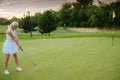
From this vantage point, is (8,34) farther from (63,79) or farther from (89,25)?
Result: (89,25)

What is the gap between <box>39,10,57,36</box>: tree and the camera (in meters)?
51.9

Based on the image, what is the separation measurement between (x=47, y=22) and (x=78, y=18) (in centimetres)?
925

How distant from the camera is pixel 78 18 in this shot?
4522cm

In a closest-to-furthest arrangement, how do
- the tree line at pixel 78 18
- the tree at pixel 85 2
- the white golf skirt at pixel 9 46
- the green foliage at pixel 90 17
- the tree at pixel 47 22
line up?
the white golf skirt at pixel 9 46, the green foliage at pixel 90 17, the tree line at pixel 78 18, the tree at pixel 47 22, the tree at pixel 85 2

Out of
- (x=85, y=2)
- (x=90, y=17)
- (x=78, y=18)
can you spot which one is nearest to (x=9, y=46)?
(x=78, y=18)

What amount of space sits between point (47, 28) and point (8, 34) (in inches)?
1692

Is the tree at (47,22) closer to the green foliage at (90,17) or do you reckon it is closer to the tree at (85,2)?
the green foliage at (90,17)

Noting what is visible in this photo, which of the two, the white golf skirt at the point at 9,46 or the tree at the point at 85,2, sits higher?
the tree at the point at 85,2

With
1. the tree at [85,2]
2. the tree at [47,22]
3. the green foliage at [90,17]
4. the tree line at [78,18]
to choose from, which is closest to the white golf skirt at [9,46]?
the tree line at [78,18]

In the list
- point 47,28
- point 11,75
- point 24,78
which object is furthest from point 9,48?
point 47,28

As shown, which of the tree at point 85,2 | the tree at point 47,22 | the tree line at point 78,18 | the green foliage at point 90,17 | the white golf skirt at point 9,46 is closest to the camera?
the white golf skirt at point 9,46

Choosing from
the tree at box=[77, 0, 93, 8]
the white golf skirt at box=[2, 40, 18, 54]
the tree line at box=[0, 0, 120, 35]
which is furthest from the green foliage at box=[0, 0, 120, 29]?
the white golf skirt at box=[2, 40, 18, 54]

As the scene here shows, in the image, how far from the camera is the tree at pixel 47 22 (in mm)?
51875

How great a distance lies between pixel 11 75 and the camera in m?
8.54
